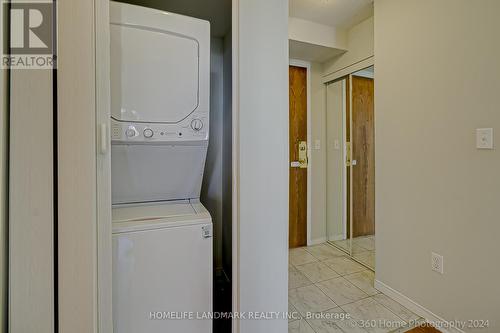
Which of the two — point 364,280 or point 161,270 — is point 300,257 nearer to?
point 364,280

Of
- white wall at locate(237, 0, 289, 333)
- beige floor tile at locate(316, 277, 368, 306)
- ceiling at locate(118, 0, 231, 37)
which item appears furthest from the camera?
beige floor tile at locate(316, 277, 368, 306)

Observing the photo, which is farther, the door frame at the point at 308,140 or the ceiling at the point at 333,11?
the door frame at the point at 308,140

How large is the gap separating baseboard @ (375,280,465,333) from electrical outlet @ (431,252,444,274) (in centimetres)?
31

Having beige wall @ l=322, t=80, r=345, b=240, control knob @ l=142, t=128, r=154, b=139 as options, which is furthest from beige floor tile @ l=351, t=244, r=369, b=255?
control knob @ l=142, t=128, r=154, b=139

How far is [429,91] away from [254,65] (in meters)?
1.32

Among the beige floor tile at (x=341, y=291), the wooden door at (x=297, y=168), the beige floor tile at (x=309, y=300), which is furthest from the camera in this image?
the wooden door at (x=297, y=168)

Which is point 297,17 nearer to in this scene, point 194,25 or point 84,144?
point 194,25

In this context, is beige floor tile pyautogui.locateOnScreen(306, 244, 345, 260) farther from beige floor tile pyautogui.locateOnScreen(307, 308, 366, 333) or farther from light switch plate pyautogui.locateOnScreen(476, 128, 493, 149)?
light switch plate pyautogui.locateOnScreen(476, 128, 493, 149)

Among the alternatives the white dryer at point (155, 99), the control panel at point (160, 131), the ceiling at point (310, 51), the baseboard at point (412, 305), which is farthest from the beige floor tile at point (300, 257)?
the ceiling at point (310, 51)

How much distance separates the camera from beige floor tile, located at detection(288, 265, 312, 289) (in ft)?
7.10

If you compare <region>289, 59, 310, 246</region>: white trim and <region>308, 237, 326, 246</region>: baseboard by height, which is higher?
<region>289, 59, 310, 246</region>: white trim

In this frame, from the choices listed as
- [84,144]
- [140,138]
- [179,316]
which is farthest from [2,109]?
[179,316]

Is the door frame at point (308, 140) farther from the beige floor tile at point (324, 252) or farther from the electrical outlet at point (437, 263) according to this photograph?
the electrical outlet at point (437, 263)

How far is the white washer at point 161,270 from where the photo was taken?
3.44 feet
